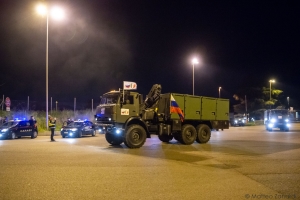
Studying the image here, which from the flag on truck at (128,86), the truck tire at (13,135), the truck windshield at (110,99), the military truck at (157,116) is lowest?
the truck tire at (13,135)

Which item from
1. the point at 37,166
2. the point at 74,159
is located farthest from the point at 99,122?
the point at 37,166

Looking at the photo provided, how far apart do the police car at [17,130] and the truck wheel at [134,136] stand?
11.0m

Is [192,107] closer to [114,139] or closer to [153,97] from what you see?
[153,97]

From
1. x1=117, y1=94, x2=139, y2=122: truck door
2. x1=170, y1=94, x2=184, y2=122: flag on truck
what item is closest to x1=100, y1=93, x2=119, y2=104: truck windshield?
x1=117, y1=94, x2=139, y2=122: truck door

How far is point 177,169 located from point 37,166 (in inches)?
178

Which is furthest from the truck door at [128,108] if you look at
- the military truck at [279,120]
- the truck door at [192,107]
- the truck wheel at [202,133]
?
the military truck at [279,120]

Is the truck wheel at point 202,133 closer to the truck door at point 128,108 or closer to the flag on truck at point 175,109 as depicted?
the flag on truck at point 175,109

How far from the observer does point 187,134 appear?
19.4 meters

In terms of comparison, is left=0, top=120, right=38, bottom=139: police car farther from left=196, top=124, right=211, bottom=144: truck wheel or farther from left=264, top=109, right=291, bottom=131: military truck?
left=264, top=109, right=291, bottom=131: military truck

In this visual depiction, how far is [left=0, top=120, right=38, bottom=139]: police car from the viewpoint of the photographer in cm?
2397

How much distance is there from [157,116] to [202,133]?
3.30 m

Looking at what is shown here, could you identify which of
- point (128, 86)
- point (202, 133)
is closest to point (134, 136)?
point (128, 86)

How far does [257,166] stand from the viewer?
11.6 m

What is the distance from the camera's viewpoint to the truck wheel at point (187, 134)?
62.6ft
